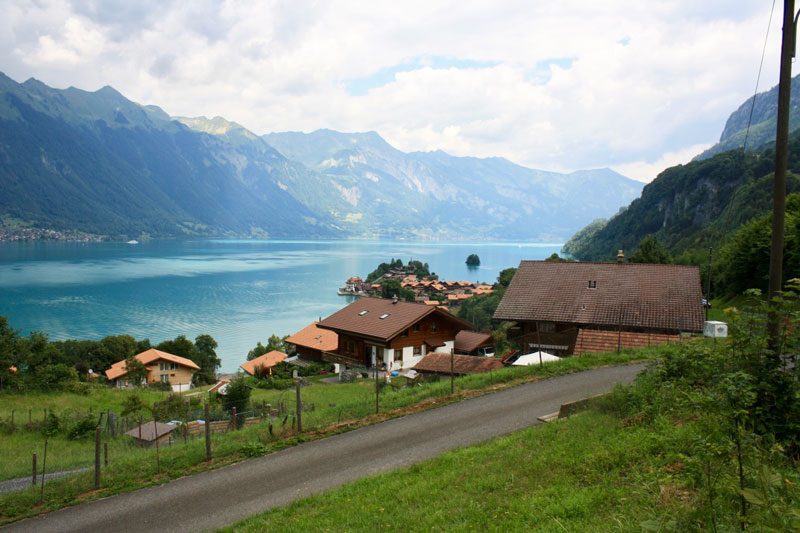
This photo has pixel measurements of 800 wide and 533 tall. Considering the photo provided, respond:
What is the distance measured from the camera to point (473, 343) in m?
44.1

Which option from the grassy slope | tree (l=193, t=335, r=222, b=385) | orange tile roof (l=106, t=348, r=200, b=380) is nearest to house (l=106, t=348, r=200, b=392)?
orange tile roof (l=106, t=348, r=200, b=380)

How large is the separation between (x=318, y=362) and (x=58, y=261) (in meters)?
168

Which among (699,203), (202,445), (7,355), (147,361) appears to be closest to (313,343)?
(147,361)

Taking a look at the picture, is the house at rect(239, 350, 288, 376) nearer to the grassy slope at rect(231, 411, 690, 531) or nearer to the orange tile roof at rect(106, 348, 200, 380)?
the orange tile roof at rect(106, 348, 200, 380)

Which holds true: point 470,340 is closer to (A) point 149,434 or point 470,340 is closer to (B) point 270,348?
(A) point 149,434

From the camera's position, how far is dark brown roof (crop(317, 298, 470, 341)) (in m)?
38.5

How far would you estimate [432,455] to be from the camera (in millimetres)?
10477

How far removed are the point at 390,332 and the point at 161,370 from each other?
32468mm

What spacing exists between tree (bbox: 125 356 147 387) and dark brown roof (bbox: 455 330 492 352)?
31925 mm

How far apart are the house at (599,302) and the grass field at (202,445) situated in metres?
7.83

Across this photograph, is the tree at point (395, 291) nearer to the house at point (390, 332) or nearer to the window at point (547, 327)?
the house at point (390, 332)

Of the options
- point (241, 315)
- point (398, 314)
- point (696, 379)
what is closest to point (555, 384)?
point (696, 379)

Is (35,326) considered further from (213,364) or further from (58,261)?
(58,261)

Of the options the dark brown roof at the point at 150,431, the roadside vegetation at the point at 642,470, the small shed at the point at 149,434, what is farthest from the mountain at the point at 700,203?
the roadside vegetation at the point at 642,470
